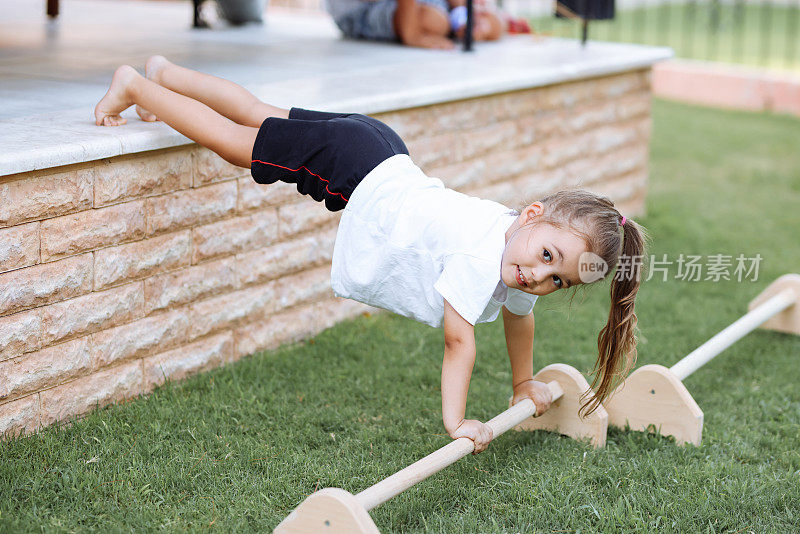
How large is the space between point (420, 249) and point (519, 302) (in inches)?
13.2

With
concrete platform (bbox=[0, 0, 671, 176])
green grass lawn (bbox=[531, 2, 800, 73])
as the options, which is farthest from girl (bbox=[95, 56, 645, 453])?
green grass lawn (bbox=[531, 2, 800, 73])

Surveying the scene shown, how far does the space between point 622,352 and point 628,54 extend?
9.66 ft

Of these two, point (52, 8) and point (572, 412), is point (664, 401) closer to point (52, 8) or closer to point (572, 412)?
point (572, 412)

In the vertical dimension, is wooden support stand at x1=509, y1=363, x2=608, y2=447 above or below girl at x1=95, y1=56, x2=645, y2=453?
below

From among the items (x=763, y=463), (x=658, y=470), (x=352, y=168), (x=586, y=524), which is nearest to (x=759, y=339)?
(x=763, y=463)

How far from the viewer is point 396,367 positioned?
132 inches

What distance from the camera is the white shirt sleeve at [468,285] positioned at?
242 centimetres

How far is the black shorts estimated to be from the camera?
272 cm

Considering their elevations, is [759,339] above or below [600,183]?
below

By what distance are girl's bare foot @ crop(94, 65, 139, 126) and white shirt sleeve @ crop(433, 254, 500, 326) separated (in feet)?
3.92

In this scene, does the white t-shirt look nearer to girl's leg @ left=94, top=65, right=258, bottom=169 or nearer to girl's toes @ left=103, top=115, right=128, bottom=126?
girl's leg @ left=94, top=65, right=258, bottom=169

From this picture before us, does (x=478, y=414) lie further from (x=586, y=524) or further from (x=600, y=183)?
(x=600, y=183)

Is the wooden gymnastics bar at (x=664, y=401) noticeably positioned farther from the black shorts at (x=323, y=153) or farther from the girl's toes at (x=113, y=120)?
the girl's toes at (x=113, y=120)

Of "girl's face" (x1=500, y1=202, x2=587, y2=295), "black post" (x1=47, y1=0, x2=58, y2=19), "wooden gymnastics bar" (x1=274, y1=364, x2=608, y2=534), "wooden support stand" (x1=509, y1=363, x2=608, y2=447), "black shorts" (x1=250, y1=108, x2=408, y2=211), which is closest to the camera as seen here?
"wooden gymnastics bar" (x1=274, y1=364, x2=608, y2=534)
